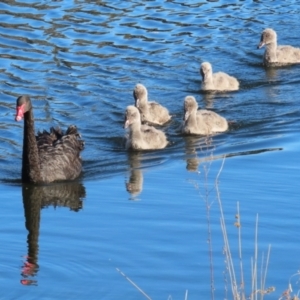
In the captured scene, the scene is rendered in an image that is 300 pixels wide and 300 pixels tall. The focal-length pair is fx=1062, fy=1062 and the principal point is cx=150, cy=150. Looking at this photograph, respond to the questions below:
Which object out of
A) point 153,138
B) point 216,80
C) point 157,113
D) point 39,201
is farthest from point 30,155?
point 216,80

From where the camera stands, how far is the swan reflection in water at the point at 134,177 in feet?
34.5

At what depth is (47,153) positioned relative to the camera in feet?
37.1

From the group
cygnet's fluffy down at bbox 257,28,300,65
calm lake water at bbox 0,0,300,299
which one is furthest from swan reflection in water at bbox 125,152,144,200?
cygnet's fluffy down at bbox 257,28,300,65

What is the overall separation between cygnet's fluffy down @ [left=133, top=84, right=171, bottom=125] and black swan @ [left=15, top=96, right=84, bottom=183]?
6.37 feet

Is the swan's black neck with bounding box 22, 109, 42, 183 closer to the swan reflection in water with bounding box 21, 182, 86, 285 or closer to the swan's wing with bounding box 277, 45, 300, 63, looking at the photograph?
the swan reflection in water with bounding box 21, 182, 86, 285

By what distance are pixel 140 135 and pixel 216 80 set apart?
2.66 meters

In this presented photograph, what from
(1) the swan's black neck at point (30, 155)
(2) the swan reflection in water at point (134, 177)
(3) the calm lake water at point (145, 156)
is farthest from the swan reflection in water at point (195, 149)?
(1) the swan's black neck at point (30, 155)

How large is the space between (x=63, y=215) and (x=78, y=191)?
3.29 ft

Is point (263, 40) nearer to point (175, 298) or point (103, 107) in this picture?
point (103, 107)

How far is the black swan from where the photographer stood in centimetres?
1091

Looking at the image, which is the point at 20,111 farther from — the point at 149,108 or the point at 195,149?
the point at 149,108

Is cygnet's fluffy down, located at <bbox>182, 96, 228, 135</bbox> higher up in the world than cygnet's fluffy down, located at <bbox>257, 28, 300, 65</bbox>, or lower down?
lower down

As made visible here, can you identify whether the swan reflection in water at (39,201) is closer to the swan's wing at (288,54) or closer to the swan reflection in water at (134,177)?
the swan reflection in water at (134,177)

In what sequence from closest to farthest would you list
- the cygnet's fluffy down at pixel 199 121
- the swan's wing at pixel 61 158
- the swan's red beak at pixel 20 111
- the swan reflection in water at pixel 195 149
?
the swan's red beak at pixel 20 111
the swan's wing at pixel 61 158
the swan reflection in water at pixel 195 149
the cygnet's fluffy down at pixel 199 121
